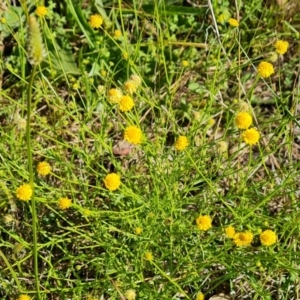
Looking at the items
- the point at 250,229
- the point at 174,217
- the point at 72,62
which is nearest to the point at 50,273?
the point at 174,217

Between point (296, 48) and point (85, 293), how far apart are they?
112cm

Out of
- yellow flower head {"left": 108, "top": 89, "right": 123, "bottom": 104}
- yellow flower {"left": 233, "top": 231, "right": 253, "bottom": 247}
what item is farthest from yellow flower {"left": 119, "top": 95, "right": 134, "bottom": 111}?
yellow flower {"left": 233, "top": 231, "right": 253, "bottom": 247}

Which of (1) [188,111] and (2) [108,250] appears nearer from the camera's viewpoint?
(2) [108,250]

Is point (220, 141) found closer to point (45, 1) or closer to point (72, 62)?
point (72, 62)

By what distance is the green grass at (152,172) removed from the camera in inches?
53.1

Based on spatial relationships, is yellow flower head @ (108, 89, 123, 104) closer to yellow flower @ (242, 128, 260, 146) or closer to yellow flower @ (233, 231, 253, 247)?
yellow flower @ (242, 128, 260, 146)

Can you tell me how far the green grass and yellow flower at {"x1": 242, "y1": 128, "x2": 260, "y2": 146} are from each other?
3cm

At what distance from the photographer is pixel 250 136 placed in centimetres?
125

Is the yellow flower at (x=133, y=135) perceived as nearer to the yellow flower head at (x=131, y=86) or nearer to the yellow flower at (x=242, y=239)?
the yellow flower head at (x=131, y=86)

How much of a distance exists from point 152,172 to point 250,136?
27cm

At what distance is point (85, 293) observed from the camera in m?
1.46

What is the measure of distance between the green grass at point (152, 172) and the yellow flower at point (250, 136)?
0.03 metres

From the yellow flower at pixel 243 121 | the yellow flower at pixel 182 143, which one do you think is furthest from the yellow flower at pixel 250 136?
the yellow flower at pixel 182 143

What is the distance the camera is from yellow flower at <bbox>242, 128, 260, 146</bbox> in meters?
1.24
